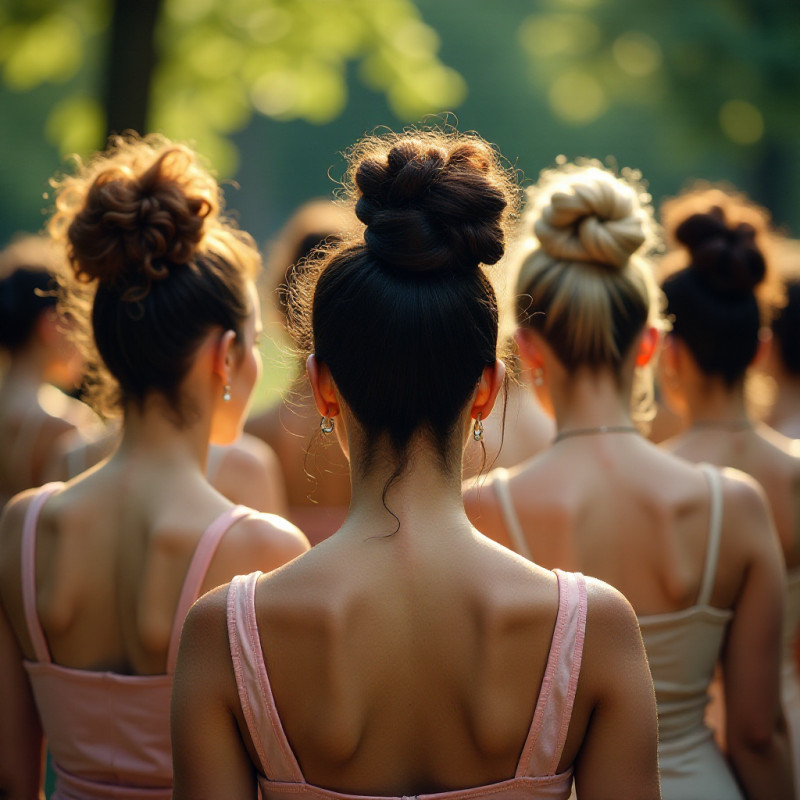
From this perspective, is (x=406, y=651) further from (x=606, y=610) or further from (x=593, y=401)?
(x=593, y=401)

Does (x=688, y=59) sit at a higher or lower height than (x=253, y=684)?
higher

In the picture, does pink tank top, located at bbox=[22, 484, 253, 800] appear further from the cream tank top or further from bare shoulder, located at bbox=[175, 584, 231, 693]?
the cream tank top

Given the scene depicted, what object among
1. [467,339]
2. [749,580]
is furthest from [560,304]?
[467,339]

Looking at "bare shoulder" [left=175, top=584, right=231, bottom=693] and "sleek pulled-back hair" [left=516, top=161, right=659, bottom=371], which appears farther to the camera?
"sleek pulled-back hair" [left=516, top=161, right=659, bottom=371]

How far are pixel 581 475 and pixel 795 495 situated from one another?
3.47ft

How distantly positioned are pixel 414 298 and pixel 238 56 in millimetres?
7140

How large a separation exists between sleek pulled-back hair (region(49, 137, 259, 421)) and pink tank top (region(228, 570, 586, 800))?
3.00 ft

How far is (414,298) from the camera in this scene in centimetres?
157

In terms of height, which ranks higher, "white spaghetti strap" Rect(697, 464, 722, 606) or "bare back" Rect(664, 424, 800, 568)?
"bare back" Rect(664, 424, 800, 568)

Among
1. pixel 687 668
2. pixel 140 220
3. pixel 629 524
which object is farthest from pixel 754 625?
pixel 140 220

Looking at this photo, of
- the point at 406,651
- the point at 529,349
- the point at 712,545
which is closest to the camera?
the point at 406,651

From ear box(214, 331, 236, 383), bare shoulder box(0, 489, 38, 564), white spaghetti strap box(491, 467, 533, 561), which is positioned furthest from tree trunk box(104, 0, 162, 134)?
A: white spaghetti strap box(491, 467, 533, 561)

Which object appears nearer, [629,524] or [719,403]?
[629,524]

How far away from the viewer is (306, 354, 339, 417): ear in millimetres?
1671
